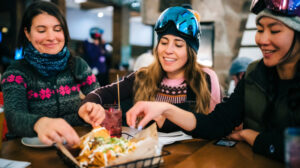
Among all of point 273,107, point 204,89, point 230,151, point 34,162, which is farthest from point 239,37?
point 34,162

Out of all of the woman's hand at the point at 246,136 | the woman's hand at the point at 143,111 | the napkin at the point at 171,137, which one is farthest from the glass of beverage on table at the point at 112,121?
the woman's hand at the point at 246,136

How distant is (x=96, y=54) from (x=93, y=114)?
5.11m

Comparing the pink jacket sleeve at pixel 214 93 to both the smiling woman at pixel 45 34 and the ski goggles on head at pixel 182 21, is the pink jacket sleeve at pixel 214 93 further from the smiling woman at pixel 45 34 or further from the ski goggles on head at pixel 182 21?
the smiling woman at pixel 45 34

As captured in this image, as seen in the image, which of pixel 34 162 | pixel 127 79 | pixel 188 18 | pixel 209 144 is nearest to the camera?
pixel 34 162

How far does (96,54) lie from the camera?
618 centimetres

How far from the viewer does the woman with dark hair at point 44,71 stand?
5.24 feet

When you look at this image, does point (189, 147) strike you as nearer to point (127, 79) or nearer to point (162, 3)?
point (127, 79)

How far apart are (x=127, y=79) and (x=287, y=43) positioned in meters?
1.29

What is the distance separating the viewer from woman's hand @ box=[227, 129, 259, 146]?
127 cm

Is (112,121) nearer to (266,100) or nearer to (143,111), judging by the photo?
(143,111)

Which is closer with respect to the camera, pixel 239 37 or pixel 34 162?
pixel 34 162

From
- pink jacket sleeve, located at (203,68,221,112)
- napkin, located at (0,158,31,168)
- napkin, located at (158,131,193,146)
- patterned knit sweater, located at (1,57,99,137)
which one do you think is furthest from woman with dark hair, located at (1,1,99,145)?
pink jacket sleeve, located at (203,68,221,112)

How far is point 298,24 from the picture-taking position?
4.06 ft

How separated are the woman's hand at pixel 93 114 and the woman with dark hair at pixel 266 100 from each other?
0.19 metres
